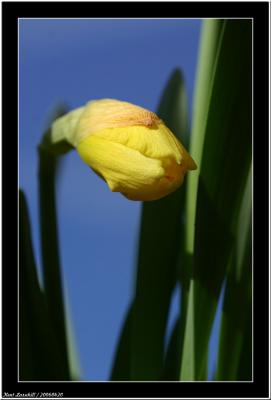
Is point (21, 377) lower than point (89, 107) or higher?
lower

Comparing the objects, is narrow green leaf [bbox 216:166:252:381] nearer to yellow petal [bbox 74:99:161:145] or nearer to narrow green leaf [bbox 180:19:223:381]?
narrow green leaf [bbox 180:19:223:381]

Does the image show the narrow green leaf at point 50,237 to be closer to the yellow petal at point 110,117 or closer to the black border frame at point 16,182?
the black border frame at point 16,182

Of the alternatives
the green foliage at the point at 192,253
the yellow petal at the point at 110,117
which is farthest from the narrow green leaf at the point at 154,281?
the yellow petal at the point at 110,117

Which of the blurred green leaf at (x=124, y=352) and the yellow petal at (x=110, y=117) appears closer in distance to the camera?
the yellow petal at (x=110, y=117)

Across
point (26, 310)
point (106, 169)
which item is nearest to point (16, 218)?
point (26, 310)

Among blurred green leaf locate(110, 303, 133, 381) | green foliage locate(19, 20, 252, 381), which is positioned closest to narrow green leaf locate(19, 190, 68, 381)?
green foliage locate(19, 20, 252, 381)

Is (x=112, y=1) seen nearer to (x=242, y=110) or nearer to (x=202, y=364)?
(x=242, y=110)
